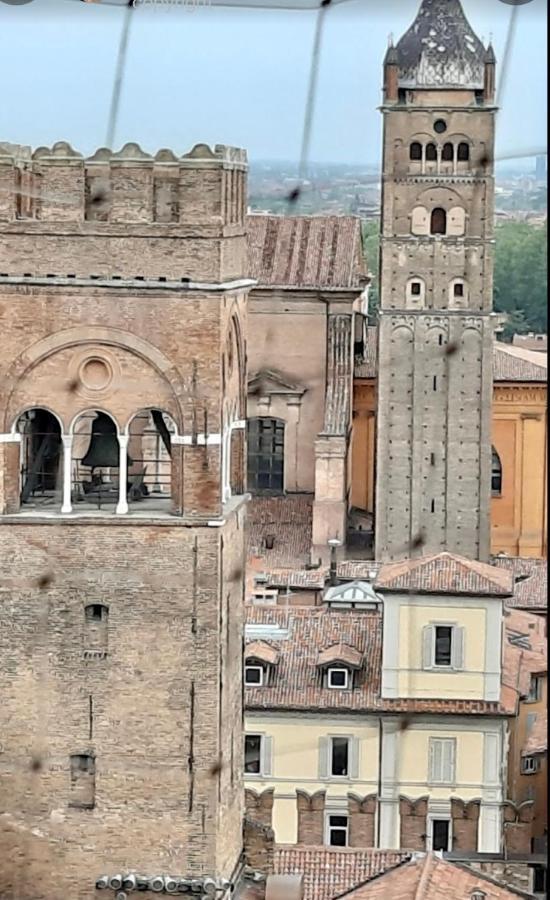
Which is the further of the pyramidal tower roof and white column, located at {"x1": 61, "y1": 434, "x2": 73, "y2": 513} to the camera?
the pyramidal tower roof

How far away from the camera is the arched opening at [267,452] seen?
1405cm

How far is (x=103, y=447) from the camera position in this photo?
702 centimetres

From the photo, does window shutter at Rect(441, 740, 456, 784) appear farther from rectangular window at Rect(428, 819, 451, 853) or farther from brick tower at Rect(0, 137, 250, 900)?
brick tower at Rect(0, 137, 250, 900)

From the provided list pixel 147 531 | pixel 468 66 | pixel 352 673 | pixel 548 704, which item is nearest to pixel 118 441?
pixel 147 531

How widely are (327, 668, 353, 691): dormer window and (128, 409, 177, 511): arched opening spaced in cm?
195

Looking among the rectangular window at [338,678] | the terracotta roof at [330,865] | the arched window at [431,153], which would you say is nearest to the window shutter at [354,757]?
the rectangular window at [338,678]

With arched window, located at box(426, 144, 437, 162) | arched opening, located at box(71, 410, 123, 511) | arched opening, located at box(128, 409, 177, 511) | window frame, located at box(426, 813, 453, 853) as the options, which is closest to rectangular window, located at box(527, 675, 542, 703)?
window frame, located at box(426, 813, 453, 853)

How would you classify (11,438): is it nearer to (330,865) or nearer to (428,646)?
(330,865)

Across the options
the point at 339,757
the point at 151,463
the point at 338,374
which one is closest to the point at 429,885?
the point at 151,463

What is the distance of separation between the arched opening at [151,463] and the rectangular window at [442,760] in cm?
214

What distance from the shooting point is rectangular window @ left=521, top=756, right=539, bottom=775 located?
8.36 metres

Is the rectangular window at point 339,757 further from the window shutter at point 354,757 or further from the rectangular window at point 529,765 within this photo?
the rectangular window at point 529,765

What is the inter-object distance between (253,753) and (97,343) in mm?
2246

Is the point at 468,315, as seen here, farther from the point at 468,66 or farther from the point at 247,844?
the point at 247,844
